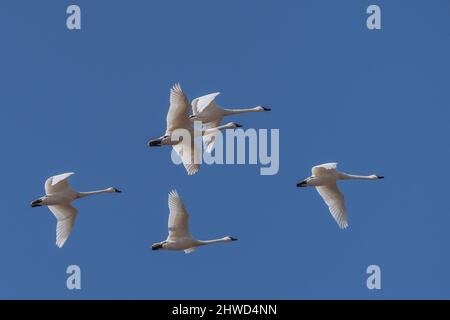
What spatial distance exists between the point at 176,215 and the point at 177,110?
113 inches

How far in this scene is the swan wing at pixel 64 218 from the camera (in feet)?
160

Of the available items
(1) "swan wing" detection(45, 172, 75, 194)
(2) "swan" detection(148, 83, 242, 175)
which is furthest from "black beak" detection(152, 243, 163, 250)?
(1) "swan wing" detection(45, 172, 75, 194)

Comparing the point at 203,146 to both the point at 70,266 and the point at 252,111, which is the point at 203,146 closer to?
the point at 252,111

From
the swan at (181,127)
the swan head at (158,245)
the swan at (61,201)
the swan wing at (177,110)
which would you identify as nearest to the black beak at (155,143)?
the swan at (181,127)

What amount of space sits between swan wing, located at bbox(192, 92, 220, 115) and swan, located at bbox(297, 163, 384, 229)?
3.46m

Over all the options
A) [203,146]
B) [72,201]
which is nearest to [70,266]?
[72,201]

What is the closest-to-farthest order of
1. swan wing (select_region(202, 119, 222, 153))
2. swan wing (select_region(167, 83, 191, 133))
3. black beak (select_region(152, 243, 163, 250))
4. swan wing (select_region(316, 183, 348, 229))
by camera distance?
swan wing (select_region(167, 83, 191, 133))
black beak (select_region(152, 243, 163, 250))
swan wing (select_region(316, 183, 348, 229))
swan wing (select_region(202, 119, 222, 153))

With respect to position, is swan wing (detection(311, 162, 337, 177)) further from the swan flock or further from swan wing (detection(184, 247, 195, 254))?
swan wing (detection(184, 247, 195, 254))

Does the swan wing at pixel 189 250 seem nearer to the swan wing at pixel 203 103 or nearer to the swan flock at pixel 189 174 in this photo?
the swan flock at pixel 189 174

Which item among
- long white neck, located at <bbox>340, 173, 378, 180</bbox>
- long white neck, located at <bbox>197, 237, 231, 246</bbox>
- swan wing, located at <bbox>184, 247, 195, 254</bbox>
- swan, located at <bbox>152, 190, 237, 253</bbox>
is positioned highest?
long white neck, located at <bbox>340, 173, 378, 180</bbox>

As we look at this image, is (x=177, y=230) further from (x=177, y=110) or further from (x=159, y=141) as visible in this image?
(x=177, y=110)

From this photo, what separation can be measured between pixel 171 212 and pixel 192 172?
1994mm

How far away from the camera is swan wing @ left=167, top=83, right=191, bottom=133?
46781mm

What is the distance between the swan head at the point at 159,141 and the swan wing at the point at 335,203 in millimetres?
4783
